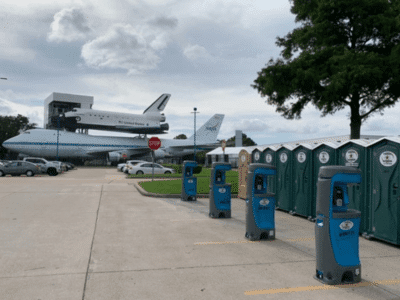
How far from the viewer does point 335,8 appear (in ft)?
66.2

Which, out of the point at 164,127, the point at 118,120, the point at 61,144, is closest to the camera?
the point at 61,144

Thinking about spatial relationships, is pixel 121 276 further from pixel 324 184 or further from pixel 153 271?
pixel 324 184

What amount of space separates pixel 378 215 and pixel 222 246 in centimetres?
342

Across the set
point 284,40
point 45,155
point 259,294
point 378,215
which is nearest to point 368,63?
point 284,40

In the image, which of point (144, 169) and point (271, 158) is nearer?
point (271, 158)

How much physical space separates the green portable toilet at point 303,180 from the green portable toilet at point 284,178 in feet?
0.58

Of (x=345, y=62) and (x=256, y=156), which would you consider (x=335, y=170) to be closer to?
(x=256, y=156)

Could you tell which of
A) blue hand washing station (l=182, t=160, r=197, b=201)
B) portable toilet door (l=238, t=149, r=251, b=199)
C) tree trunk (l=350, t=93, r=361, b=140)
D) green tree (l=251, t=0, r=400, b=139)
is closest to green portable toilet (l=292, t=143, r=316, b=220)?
portable toilet door (l=238, t=149, r=251, b=199)

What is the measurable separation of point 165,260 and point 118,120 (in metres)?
76.2

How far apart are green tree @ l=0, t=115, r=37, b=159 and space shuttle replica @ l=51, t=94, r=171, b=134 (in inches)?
252

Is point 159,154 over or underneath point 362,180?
over

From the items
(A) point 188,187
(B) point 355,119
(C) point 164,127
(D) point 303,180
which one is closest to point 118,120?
(C) point 164,127

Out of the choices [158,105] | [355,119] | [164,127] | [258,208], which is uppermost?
[158,105]

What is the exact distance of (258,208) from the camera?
6922mm
